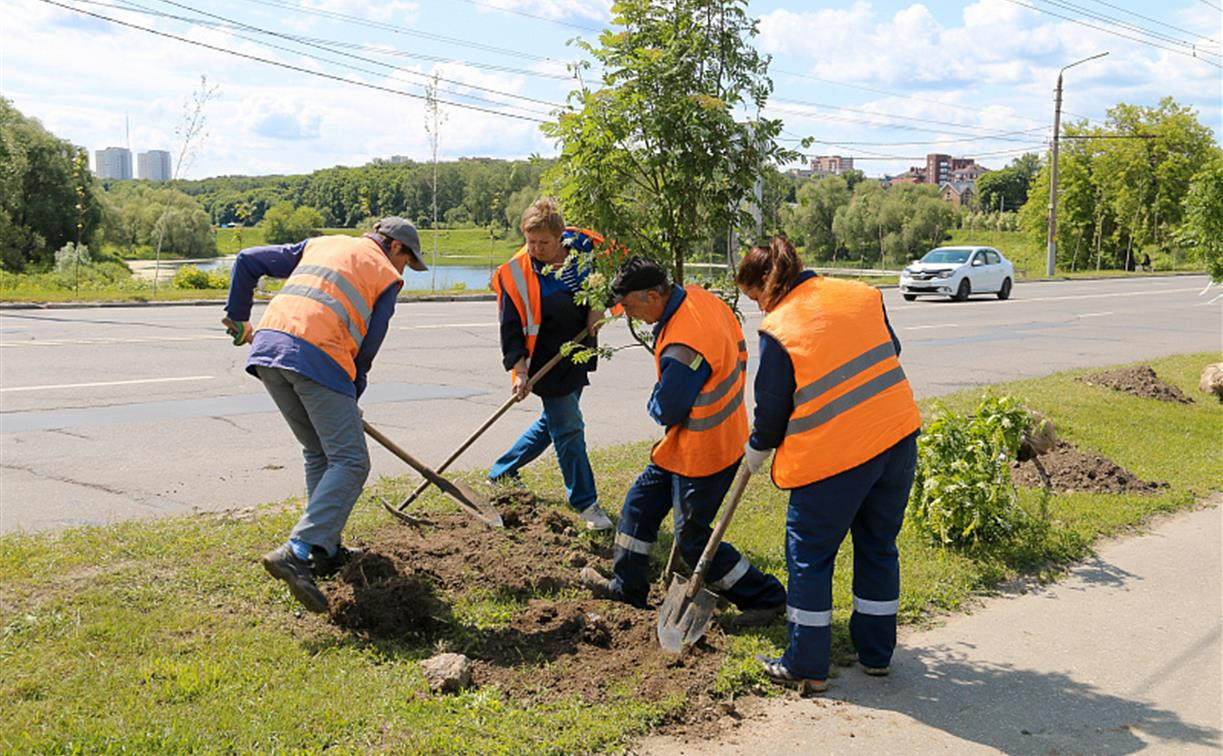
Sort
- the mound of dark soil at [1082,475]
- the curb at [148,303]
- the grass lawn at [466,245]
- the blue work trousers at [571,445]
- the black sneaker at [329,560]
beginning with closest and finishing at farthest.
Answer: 1. the black sneaker at [329,560]
2. the blue work trousers at [571,445]
3. the mound of dark soil at [1082,475]
4. the curb at [148,303]
5. the grass lawn at [466,245]

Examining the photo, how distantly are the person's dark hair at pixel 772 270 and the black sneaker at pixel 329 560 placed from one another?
91.1 inches

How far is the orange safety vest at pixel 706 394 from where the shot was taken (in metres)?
4.46

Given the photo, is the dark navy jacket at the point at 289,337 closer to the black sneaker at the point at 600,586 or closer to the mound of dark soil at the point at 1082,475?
the black sneaker at the point at 600,586

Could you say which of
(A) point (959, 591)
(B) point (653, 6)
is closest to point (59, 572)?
(B) point (653, 6)

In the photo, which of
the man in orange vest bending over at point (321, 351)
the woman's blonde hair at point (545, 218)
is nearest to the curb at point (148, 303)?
the woman's blonde hair at point (545, 218)

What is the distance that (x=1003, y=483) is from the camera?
6156mm

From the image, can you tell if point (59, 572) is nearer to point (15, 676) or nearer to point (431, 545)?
point (15, 676)

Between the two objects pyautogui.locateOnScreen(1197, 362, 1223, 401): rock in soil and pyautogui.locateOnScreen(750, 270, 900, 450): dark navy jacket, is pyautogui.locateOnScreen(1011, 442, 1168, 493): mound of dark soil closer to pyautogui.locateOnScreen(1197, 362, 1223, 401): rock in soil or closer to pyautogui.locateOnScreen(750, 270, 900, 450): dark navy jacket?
pyautogui.locateOnScreen(750, 270, 900, 450): dark navy jacket

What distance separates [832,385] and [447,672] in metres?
1.84

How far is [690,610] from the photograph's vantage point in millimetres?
4418

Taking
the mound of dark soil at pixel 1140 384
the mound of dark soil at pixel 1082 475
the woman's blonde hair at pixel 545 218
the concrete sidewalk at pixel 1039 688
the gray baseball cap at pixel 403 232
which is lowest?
the concrete sidewalk at pixel 1039 688

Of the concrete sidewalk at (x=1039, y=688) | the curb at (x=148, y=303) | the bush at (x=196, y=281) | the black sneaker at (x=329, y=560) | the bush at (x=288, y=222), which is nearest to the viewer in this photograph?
the concrete sidewalk at (x=1039, y=688)

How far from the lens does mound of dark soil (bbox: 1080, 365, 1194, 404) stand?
11399mm

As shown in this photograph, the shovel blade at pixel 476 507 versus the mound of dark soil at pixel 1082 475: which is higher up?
the shovel blade at pixel 476 507
